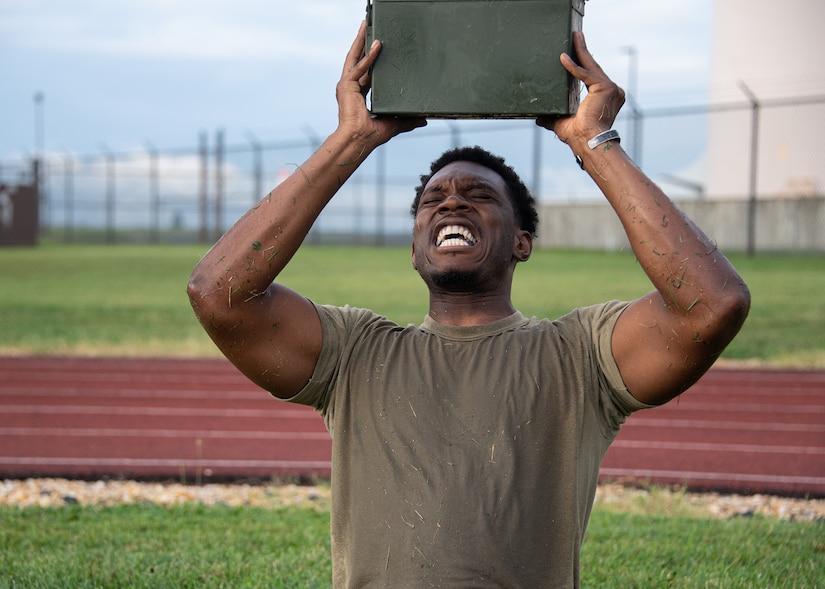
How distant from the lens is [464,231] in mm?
2949

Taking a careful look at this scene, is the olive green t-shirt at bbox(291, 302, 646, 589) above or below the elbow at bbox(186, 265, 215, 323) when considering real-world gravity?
below

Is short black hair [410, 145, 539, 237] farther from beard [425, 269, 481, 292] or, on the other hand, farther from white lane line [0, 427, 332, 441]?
white lane line [0, 427, 332, 441]

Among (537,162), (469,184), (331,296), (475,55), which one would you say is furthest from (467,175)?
(537,162)

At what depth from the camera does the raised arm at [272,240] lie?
9.21 ft

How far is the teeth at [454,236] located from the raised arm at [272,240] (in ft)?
1.00

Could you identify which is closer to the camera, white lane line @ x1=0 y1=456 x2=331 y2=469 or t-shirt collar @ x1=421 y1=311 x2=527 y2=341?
t-shirt collar @ x1=421 y1=311 x2=527 y2=341

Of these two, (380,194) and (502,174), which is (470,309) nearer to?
(502,174)

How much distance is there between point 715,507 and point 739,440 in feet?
5.91

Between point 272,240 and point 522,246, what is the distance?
31.8 inches

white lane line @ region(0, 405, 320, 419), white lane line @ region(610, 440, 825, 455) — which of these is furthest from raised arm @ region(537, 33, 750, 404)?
white lane line @ region(0, 405, 320, 419)

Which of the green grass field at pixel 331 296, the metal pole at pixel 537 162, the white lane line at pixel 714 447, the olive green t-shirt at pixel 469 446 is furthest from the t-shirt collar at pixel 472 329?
the metal pole at pixel 537 162

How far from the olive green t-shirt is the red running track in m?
3.47

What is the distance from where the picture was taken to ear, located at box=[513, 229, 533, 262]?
3.17 m

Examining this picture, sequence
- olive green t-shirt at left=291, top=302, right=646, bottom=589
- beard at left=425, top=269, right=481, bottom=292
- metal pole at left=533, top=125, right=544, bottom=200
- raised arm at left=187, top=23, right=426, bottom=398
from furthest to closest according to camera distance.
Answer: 1. metal pole at left=533, top=125, right=544, bottom=200
2. beard at left=425, top=269, right=481, bottom=292
3. raised arm at left=187, top=23, right=426, bottom=398
4. olive green t-shirt at left=291, top=302, right=646, bottom=589
